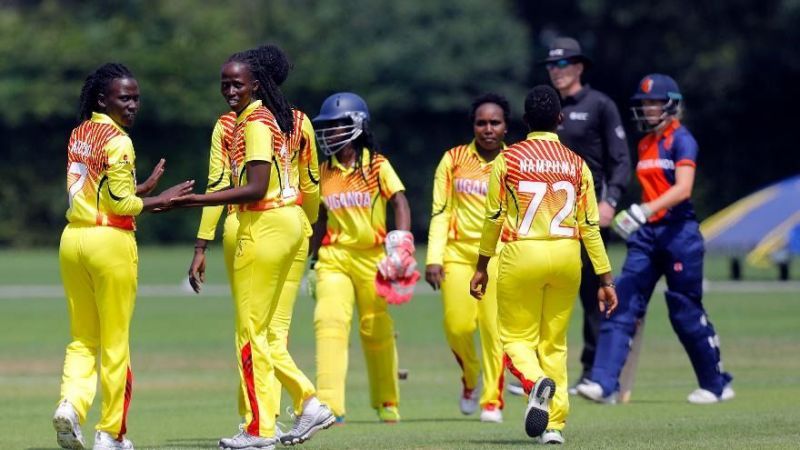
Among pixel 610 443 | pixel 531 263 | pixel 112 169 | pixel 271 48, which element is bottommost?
pixel 610 443

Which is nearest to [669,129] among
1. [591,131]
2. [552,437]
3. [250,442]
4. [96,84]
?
[591,131]

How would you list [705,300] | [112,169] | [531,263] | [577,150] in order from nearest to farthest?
[112,169], [531,263], [577,150], [705,300]

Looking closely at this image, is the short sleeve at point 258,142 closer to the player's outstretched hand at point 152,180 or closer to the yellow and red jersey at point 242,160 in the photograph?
the yellow and red jersey at point 242,160

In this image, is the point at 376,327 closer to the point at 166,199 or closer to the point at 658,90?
the point at 658,90

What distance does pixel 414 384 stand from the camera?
1562cm

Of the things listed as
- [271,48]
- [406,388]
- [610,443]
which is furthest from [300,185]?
[406,388]

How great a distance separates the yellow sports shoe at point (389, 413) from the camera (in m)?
12.1

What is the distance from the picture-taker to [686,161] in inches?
505

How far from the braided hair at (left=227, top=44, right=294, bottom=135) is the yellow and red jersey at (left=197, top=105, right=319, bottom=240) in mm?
162

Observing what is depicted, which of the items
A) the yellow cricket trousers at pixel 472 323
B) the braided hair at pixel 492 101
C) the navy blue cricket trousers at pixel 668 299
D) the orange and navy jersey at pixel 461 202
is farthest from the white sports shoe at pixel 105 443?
the navy blue cricket trousers at pixel 668 299

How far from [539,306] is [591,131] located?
3845 mm

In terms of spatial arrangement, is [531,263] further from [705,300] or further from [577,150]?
[705,300]

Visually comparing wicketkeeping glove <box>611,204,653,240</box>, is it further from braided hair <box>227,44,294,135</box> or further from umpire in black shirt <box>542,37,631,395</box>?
braided hair <box>227,44,294,135</box>

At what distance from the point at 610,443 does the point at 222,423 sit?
A: 10.8 feet
